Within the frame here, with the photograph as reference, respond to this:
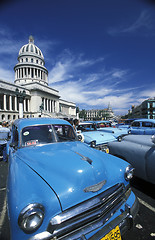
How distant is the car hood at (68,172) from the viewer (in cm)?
136

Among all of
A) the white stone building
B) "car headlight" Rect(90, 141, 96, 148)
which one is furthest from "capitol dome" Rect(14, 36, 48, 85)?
"car headlight" Rect(90, 141, 96, 148)

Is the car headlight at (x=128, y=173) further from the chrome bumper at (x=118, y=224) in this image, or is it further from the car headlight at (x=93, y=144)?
the car headlight at (x=93, y=144)

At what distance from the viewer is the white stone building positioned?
44.0 m

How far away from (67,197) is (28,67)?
2771 inches

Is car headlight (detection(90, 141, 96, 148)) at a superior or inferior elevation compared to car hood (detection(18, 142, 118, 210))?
inferior

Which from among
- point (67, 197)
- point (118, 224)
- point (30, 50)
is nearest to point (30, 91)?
point (30, 50)

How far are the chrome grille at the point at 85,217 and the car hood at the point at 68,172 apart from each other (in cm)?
7

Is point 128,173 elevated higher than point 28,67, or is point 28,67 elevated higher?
point 28,67

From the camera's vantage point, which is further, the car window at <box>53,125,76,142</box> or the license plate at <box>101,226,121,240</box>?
the car window at <box>53,125,76,142</box>

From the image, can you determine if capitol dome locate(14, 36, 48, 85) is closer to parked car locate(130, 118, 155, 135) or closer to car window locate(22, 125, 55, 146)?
parked car locate(130, 118, 155, 135)

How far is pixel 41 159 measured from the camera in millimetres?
1909

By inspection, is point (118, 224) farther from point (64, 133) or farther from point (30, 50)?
point (30, 50)

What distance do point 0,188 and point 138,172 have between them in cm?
378

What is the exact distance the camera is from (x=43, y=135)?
2713mm
